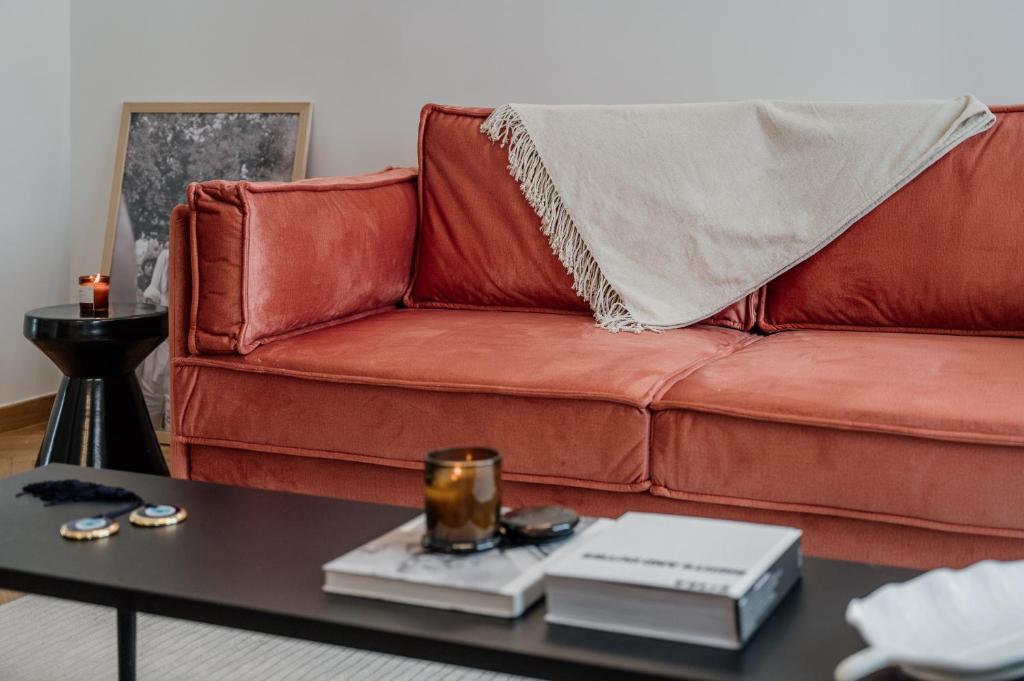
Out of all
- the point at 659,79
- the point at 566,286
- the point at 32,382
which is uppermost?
the point at 659,79

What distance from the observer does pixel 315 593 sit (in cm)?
100

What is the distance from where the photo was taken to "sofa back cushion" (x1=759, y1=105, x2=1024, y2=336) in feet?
6.78

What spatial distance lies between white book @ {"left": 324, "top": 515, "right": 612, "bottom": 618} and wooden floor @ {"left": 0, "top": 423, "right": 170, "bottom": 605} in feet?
6.44

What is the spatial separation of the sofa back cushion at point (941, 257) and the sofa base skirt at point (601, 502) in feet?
2.23

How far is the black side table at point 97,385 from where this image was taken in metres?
2.30

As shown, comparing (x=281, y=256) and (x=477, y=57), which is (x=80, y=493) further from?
(x=477, y=57)

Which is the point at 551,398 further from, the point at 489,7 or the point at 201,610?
the point at 489,7

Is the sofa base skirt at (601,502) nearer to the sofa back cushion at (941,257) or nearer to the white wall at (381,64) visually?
the sofa back cushion at (941,257)

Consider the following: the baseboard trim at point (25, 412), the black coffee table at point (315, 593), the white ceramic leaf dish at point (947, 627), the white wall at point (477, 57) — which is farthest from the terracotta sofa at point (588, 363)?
the baseboard trim at point (25, 412)

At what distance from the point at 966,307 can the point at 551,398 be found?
0.87 meters

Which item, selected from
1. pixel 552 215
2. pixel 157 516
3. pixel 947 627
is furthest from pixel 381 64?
pixel 947 627

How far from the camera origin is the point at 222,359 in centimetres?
199

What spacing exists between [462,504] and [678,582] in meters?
0.22

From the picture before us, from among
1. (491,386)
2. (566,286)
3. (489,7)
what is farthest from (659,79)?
(491,386)
